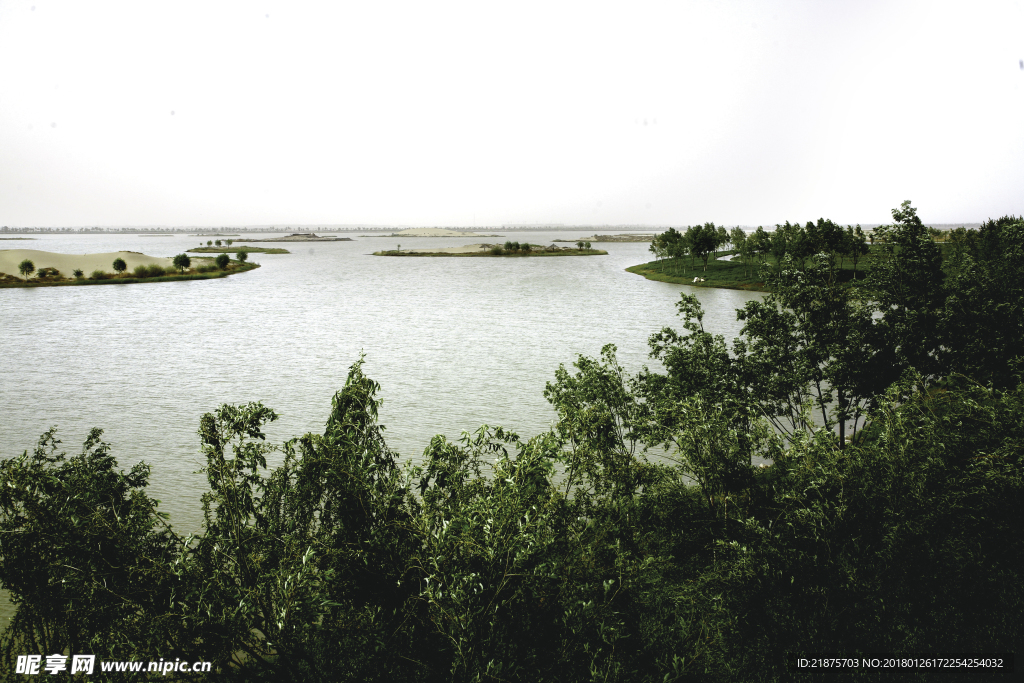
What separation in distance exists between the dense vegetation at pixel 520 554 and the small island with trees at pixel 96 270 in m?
118

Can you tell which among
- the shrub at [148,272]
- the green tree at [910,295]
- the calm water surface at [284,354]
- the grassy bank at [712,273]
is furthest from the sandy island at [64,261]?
the green tree at [910,295]

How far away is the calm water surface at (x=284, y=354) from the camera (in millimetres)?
29125

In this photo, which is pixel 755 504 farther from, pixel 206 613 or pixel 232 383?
pixel 232 383

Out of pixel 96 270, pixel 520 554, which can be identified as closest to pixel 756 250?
Result: pixel 520 554

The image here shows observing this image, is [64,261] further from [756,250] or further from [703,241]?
[756,250]

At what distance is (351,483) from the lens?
35.0 feet

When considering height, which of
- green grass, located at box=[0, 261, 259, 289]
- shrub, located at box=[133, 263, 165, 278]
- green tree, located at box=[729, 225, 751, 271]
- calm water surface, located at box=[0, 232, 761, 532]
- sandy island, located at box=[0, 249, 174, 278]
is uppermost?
green tree, located at box=[729, 225, 751, 271]

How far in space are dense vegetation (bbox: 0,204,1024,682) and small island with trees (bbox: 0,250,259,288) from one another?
118 meters

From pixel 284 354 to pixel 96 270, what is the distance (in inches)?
3961

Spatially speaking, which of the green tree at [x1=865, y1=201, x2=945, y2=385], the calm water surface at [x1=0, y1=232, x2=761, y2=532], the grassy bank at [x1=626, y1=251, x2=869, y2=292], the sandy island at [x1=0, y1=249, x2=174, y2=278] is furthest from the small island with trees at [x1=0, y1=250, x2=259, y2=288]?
the green tree at [x1=865, y1=201, x2=945, y2=385]

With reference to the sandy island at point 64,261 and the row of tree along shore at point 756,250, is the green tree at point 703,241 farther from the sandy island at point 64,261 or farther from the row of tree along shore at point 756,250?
the sandy island at point 64,261

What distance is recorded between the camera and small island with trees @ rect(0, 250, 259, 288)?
4058 inches

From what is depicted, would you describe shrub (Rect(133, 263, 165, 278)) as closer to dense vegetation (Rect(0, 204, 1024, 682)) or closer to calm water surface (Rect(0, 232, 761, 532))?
calm water surface (Rect(0, 232, 761, 532))

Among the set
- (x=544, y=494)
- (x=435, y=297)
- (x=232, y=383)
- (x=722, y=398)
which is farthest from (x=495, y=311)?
(x=544, y=494)
